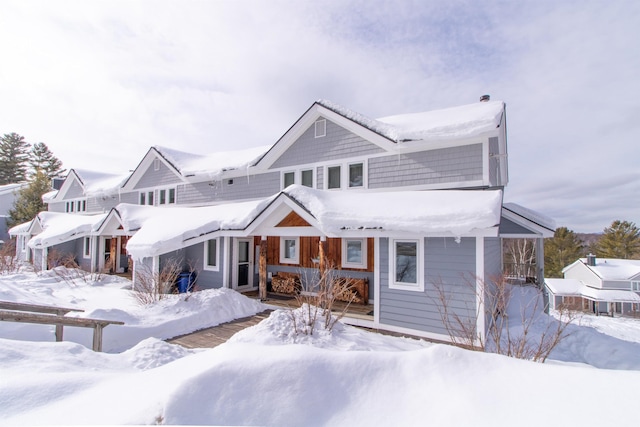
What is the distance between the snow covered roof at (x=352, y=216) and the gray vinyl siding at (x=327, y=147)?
1962 millimetres

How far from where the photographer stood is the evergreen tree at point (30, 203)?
94.8 feet

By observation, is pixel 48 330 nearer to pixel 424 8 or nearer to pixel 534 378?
pixel 534 378

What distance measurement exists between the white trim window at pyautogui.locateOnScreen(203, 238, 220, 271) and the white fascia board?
11.3 metres

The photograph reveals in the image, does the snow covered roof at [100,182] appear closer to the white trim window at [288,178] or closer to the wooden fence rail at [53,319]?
the white trim window at [288,178]

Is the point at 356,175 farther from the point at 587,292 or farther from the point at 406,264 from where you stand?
the point at 587,292

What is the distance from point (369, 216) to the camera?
26.9 ft

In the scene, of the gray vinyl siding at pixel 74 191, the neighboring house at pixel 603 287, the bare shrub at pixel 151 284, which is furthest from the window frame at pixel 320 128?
the neighboring house at pixel 603 287

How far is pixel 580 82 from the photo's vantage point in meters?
8.93

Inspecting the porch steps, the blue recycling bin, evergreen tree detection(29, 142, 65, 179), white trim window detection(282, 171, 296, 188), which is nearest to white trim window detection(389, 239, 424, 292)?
the porch steps

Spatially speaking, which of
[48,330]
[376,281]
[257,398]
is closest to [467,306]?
[376,281]

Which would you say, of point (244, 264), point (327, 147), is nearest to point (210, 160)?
point (244, 264)

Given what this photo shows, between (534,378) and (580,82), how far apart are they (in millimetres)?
10213

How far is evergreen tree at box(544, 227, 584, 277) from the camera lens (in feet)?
138

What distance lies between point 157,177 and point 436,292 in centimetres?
1710
